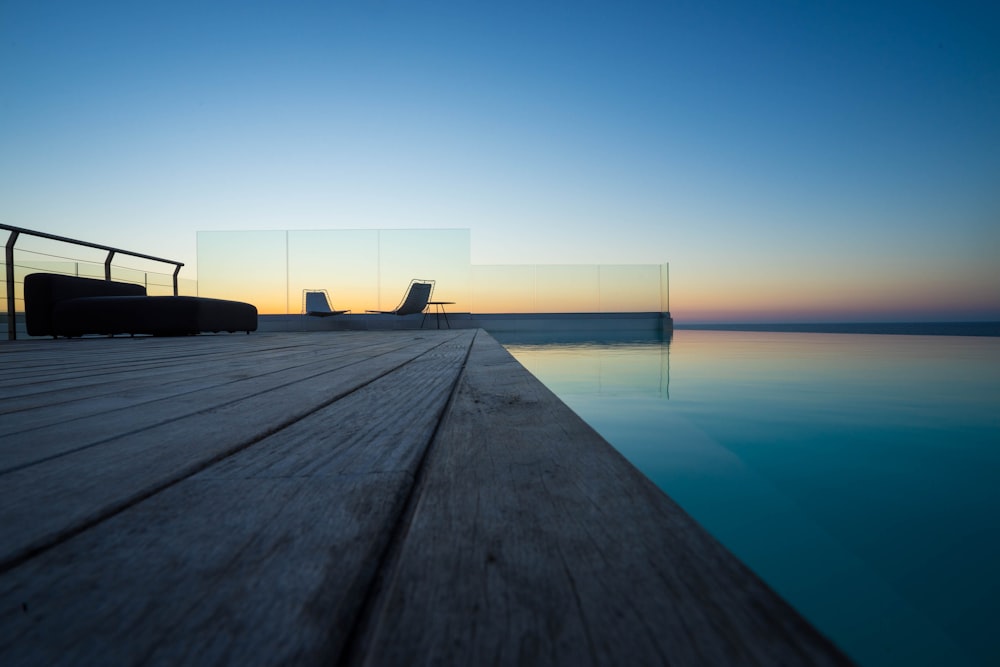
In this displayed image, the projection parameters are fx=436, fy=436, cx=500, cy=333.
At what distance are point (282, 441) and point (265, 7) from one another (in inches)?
416

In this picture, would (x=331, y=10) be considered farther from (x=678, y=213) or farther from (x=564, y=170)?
(x=678, y=213)

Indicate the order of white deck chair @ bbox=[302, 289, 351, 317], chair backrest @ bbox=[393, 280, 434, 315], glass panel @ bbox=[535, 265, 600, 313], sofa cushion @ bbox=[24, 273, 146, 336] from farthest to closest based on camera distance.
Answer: glass panel @ bbox=[535, 265, 600, 313] < white deck chair @ bbox=[302, 289, 351, 317] < chair backrest @ bbox=[393, 280, 434, 315] < sofa cushion @ bbox=[24, 273, 146, 336]

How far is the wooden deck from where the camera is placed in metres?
0.17

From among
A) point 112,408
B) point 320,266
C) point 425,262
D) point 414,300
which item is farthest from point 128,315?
point 425,262

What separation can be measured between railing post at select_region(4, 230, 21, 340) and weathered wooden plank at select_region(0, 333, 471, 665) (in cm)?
528

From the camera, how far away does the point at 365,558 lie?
9.2 inches

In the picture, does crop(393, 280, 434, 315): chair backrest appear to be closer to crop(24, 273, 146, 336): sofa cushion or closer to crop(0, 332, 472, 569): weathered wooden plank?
crop(24, 273, 146, 336): sofa cushion

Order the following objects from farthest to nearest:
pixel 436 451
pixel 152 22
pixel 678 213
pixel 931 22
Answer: pixel 678 213, pixel 931 22, pixel 152 22, pixel 436 451

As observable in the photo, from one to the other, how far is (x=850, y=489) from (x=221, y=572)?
3.92 feet

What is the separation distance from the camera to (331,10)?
334 inches

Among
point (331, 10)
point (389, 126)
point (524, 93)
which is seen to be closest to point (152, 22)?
point (331, 10)

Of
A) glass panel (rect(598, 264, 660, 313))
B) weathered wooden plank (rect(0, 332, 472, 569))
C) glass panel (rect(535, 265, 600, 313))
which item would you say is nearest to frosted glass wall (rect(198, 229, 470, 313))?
glass panel (rect(535, 265, 600, 313))

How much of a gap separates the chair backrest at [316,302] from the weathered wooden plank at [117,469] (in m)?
7.99

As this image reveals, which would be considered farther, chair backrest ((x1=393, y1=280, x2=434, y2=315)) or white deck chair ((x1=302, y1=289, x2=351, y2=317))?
white deck chair ((x1=302, y1=289, x2=351, y2=317))
